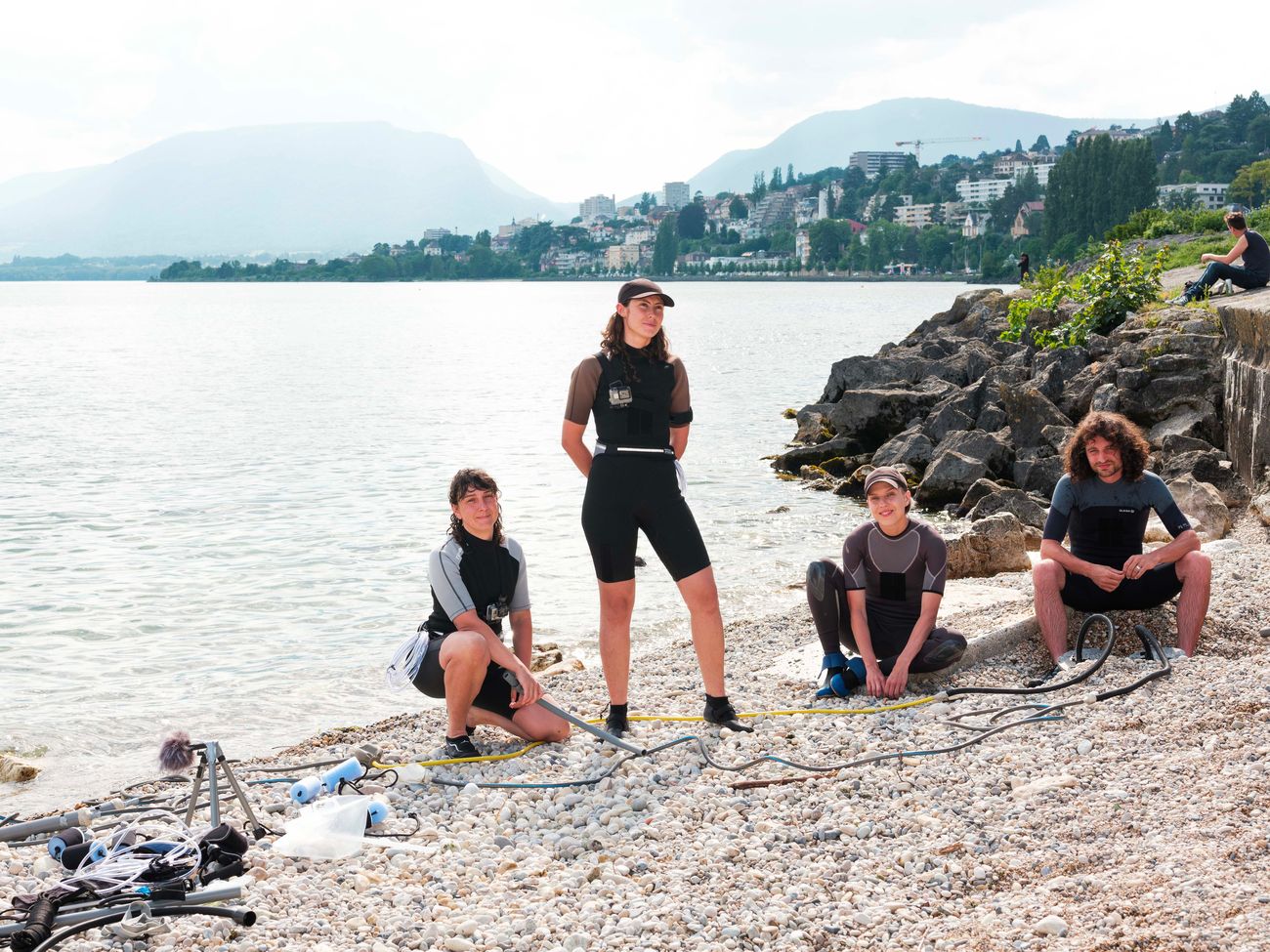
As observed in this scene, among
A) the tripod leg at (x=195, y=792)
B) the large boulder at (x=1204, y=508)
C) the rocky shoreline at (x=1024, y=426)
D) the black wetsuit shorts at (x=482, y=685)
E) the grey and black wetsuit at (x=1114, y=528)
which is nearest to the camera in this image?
the tripod leg at (x=195, y=792)

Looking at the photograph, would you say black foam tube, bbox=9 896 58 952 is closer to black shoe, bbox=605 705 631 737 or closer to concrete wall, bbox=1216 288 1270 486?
black shoe, bbox=605 705 631 737

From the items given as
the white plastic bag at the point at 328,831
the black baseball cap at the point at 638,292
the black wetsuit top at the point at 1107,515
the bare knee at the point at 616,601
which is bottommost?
the white plastic bag at the point at 328,831

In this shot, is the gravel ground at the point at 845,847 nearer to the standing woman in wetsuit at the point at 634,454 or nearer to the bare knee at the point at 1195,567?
the bare knee at the point at 1195,567

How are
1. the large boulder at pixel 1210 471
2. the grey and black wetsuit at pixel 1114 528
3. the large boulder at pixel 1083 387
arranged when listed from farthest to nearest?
the large boulder at pixel 1083 387, the large boulder at pixel 1210 471, the grey and black wetsuit at pixel 1114 528

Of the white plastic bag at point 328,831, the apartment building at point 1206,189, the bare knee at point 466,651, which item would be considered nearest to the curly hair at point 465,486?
the bare knee at point 466,651

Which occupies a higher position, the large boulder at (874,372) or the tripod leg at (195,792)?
the large boulder at (874,372)

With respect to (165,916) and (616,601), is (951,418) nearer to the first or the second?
(616,601)

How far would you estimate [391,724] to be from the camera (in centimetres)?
854

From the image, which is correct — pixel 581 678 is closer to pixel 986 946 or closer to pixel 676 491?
pixel 676 491

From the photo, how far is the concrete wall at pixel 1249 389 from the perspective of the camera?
12.0 metres

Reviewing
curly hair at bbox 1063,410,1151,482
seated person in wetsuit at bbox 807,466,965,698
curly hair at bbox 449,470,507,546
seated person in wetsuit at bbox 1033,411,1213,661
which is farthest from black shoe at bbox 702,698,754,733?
curly hair at bbox 1063,410,1151,482

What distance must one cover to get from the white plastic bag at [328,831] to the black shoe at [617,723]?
58.3 inches

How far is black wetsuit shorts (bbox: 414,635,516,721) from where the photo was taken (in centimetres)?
637

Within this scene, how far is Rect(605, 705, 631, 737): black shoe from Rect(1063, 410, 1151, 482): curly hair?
298 cm
